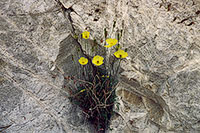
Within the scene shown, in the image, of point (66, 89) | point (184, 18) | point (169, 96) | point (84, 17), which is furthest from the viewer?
point (66, 89)

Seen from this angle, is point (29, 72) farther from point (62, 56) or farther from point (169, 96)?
point (169, 96)

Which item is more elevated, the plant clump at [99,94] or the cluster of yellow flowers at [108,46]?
the cluster of yellow flowers at [108,46]

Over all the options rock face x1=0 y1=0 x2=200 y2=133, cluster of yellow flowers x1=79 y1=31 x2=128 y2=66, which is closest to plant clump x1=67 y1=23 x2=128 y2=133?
rock face x1=0 y1=0 x2=200 y2=133

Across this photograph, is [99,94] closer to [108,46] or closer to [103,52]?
[103,52]

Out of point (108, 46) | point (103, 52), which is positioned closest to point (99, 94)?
point (103, 52)

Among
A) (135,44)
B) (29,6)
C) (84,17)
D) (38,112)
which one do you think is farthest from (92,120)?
(29,6)

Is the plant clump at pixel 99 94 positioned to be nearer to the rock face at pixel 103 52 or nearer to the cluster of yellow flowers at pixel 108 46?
the rock face at pixel 103 52

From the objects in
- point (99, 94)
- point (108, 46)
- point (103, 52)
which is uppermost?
point (108, 46)

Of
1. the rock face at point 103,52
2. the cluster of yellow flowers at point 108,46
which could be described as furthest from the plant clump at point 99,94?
the cluster of yellow flowers at point 108,46
